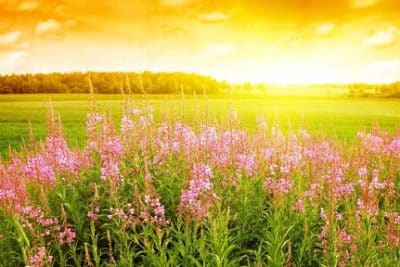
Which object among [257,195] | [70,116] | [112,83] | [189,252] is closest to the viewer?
[189,252]

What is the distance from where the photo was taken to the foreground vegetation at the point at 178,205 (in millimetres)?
5254

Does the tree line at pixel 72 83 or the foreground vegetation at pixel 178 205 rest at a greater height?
the tree line at pixel 72 83

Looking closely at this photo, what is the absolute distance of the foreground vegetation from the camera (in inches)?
207

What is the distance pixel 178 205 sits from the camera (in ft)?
19.7

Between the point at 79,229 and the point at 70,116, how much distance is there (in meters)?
27.1

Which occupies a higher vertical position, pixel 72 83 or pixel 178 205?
pixel 72 83

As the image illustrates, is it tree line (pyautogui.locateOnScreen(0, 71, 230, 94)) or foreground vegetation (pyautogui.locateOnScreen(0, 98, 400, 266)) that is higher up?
tree line (pyautogui.locateOnScreen(0, 71, 230, 94))

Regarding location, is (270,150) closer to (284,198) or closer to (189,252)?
(284,198)

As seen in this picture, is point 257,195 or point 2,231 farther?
point 257,195

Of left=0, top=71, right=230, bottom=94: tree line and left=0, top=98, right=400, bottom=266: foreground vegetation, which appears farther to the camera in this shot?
left=0, top=71, right=230, bottom=94: tree line

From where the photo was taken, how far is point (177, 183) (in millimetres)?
6316

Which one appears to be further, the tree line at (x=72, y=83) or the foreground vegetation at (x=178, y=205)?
the tree line at (x=72, y=83)

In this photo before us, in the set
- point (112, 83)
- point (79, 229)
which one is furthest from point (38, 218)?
point (112, 83)

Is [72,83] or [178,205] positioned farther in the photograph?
[72,83]
